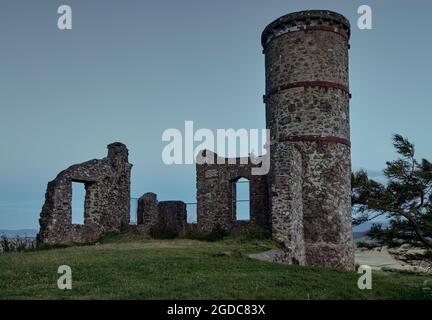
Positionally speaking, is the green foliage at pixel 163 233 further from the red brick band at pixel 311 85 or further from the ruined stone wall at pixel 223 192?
the red brick band at pixel 311 85

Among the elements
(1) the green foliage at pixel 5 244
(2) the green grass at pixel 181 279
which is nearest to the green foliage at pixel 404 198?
(2) the green grass at pixel 181 279

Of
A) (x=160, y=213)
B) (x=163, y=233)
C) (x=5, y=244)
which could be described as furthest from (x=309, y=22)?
(x=5, y=244)

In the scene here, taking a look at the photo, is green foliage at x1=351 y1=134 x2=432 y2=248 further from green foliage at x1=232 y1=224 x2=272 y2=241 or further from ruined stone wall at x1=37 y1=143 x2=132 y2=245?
ruined stone wall at x1=37 y1=143 x2=132 y2=245

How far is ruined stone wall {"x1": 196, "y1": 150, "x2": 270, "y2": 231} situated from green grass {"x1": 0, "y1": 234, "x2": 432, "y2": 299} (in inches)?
187

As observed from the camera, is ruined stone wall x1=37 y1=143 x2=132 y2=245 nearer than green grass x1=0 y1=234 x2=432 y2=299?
No

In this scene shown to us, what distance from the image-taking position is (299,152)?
1788 cm

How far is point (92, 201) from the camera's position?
20.7 metres

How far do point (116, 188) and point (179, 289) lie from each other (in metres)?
13.8

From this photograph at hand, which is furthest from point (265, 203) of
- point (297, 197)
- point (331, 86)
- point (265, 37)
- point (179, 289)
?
point (179, 289)

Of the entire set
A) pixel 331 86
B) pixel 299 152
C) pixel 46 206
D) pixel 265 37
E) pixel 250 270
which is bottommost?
pixel 250 270

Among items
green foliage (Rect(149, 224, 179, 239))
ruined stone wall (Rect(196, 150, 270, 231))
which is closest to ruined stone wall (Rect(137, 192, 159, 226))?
green foliage (Rect(149, 224, 179, 239))

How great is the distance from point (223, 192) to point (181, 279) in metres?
9.65

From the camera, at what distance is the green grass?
8.46 metres
